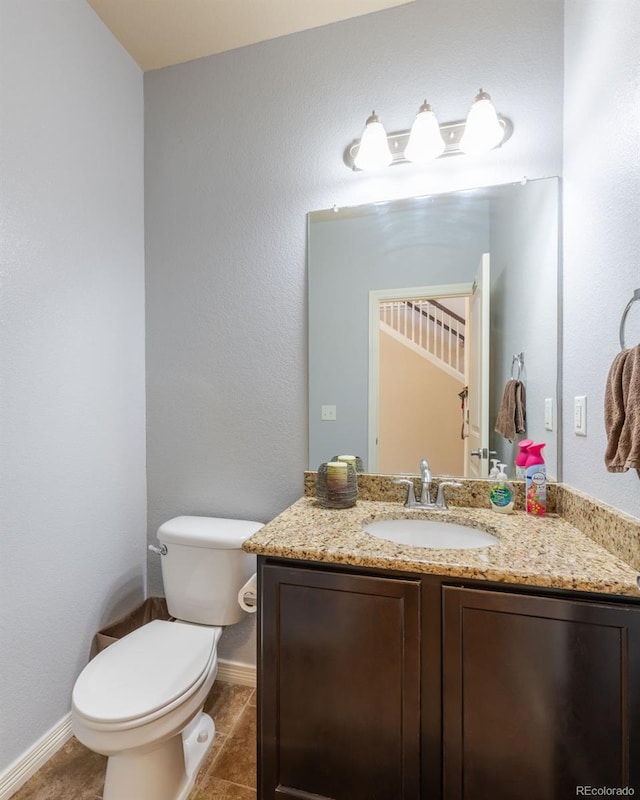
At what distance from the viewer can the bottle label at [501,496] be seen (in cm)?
135

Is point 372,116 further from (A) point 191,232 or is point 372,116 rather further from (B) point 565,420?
(B) point 565,420

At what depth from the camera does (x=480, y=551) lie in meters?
1.01

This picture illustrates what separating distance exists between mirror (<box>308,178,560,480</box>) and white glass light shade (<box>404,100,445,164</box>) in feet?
0.48

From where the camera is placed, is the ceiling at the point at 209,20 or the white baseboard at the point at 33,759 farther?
the ceiling at the point at 209,20

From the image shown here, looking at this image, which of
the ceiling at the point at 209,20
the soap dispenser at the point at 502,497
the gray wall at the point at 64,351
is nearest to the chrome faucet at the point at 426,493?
the soap dispenser at the point at 502,497

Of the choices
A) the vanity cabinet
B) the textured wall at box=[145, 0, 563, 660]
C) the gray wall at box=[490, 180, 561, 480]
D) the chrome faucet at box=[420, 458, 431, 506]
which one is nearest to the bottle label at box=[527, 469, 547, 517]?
the gray wall at box=[490, 180, 561, 480]

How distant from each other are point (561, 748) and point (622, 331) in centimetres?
96

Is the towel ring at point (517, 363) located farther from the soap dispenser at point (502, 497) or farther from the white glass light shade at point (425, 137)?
the white glass light shade at point (425, 137)

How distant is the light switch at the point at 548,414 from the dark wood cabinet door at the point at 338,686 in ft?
2.59

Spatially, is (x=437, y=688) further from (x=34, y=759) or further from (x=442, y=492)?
(x=34, y=759)

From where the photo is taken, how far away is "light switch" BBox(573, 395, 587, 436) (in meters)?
1.20

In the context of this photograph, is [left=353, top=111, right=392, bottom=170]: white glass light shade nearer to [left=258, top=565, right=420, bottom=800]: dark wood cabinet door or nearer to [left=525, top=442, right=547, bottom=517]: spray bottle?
[left=525, top=442, right=547, bottom=517]: spray bottle

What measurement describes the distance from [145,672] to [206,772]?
48 cm

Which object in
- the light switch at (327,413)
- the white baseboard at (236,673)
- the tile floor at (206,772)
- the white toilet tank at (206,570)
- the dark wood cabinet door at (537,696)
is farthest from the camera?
the white baseboard at (236,673)
